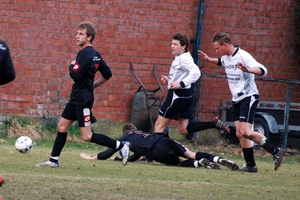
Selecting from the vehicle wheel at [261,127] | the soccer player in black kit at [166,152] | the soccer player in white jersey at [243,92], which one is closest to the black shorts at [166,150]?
the soccer player in black kit at [166,152]

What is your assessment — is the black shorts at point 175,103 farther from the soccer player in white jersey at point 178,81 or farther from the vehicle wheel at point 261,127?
the vehicle wheel at point 261,127

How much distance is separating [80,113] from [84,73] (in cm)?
52

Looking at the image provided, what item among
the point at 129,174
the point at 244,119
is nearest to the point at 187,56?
the point at 244,119

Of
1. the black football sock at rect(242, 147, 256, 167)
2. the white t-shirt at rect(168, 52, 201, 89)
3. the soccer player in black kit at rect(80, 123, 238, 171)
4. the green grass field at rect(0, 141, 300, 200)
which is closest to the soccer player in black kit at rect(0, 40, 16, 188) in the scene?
the green grass field at rect(0, 141, 300, 200)

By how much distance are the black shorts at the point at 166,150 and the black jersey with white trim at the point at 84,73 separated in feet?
5.16

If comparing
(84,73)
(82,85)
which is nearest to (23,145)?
(82,85)

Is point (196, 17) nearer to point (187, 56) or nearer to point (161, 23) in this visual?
point (161, 23)

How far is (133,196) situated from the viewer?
8648 mm

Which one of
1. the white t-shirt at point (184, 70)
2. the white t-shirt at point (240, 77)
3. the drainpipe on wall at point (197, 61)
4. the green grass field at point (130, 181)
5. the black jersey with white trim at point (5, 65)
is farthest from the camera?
the drainpipe on wall at point (197, 61)

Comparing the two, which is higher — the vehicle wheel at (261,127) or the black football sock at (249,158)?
the black football sock at (249,158)

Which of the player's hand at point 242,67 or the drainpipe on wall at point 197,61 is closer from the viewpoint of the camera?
the player's hand at point 242,67

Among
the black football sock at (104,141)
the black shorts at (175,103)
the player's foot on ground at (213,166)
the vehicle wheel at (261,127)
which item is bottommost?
the vehicle wheel at (261,127)

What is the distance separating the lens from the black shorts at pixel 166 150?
1191 centimetres

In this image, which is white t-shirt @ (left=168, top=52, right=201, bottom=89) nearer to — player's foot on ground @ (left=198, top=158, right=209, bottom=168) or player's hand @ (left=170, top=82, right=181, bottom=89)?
player's hand @ (left=170, top=82, right=181, bottom=89)
